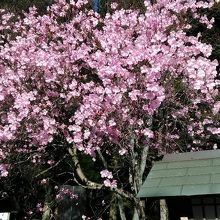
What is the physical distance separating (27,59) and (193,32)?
18.6ft

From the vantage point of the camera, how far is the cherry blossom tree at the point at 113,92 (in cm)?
798

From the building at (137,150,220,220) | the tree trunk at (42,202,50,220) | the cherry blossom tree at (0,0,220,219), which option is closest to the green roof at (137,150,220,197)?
the building at (137,150,220,220)

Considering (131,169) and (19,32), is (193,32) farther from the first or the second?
(131,169)

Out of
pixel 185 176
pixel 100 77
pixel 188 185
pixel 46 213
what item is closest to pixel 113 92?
pixel 100 77

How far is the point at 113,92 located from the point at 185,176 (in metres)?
2.47

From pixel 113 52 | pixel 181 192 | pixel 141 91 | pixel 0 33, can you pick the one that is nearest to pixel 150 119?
pixel 141 91

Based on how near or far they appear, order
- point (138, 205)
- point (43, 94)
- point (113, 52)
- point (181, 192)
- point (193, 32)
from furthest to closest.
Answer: point (193, 32)
point (43, 94)
point (113, 52)
point (138, 205)
point (181, 192)

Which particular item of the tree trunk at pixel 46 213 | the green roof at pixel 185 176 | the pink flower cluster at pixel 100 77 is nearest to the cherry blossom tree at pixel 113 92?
the pink flower cluster at pixel 100 77

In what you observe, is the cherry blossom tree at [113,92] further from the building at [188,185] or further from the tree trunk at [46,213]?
the tree trunk at [46,213]

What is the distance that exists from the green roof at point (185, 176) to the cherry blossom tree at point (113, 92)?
114cm

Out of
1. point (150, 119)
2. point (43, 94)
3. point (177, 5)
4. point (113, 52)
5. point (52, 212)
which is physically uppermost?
point (177, 5)

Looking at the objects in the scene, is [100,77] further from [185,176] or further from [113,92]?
[185,176]

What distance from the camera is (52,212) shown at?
14.5 m

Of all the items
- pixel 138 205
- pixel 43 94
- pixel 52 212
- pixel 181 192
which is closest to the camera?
pixel 181 192
